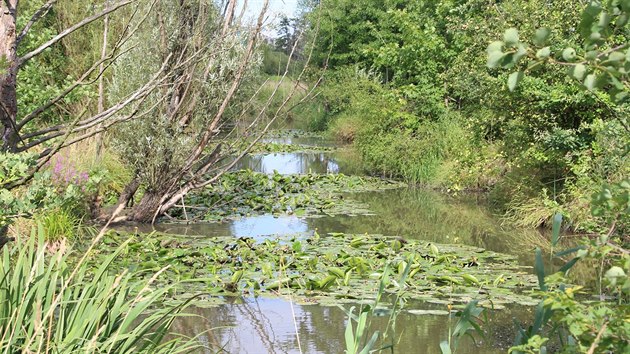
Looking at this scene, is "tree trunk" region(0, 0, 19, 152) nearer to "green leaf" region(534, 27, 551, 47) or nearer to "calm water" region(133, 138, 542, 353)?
"calm water" region(133, 138, 542, 353)

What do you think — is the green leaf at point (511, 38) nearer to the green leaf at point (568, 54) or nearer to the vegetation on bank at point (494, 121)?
the green leaf at point (568, 54)

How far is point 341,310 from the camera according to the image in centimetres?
801

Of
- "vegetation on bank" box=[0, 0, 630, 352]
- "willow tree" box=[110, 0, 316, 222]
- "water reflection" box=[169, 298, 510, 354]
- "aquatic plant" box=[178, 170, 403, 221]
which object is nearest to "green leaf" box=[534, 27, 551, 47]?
"vegetation on bank" box=[0, 0, 630, 352]

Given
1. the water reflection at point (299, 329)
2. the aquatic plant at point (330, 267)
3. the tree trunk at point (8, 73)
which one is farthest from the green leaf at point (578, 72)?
the aquatic plant at point (330, 267)

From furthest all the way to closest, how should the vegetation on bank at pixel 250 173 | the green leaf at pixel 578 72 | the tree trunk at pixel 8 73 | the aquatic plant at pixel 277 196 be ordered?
the aquatic plant at pixel 277 196 < the tree trunk at pixel 8 73 < the vegetation on bank at pixel 250 173 < the green leaf at pixel 578 72

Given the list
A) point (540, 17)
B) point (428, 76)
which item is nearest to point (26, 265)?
point (540, 17)

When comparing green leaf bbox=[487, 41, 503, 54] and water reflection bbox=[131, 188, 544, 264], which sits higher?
green leaf bbox=[487, 41, 503, 54]

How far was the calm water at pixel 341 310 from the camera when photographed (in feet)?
22.3

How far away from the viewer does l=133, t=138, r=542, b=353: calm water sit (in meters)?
6.81

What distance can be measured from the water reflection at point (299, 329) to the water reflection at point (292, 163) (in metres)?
13.5

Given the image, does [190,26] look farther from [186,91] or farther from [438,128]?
[438,128]

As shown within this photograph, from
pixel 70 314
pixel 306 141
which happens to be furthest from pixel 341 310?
pixel 306 141

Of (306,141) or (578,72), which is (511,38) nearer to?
(578,72)

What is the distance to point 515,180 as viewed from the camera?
48.5ft
